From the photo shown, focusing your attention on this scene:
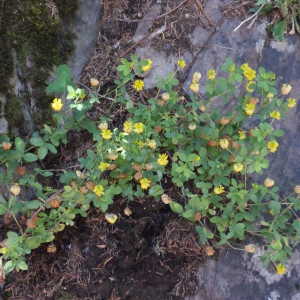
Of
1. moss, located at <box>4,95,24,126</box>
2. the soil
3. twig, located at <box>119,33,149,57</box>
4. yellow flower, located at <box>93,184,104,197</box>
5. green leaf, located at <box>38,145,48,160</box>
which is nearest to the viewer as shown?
yellow flower, located at <box>93,184,104,197</box>

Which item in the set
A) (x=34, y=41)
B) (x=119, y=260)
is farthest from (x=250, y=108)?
(x=34, y=41)

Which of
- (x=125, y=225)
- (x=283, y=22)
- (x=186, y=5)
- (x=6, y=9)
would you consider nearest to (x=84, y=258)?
(x=125, y=225)

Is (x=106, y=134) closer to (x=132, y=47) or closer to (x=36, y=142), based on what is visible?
(x=36, y=142)

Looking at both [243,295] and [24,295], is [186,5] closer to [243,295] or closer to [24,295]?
[243,295]

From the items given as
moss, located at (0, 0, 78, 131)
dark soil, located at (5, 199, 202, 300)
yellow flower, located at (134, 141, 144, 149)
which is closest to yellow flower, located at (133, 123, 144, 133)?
yellow flower, located at (134, 141, 144, 149)

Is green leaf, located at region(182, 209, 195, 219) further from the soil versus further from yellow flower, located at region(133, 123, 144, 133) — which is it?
yellow flower, located at region(133, 123, 144, 133)

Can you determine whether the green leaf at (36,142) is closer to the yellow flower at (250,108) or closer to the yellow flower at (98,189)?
the yellow flower at (98,189)

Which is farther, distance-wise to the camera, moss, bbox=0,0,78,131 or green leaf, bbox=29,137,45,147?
moss, bbox=0,0,78,131

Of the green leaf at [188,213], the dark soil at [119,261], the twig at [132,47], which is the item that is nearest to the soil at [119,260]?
the dark soil at [119,261]
